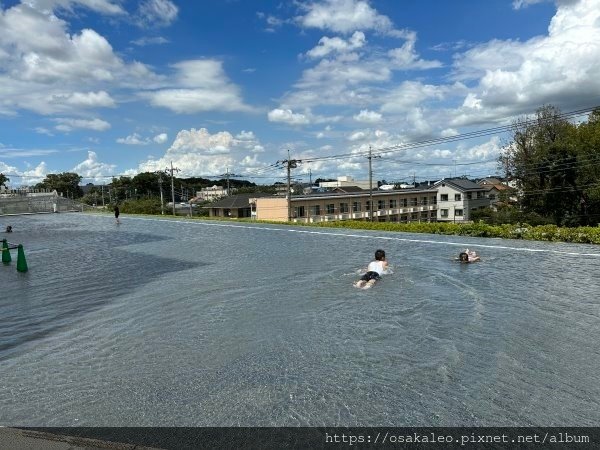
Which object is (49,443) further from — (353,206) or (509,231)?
(353,206)

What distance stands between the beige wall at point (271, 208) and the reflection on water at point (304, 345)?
129 ft

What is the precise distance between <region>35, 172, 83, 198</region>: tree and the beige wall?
51696mm

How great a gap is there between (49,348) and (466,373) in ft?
18.5

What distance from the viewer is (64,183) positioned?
284 feet

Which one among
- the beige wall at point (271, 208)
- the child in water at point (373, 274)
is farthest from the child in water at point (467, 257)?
the beige wall at point (271, 208)

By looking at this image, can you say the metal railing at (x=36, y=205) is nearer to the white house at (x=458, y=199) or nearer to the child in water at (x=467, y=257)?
the child in water at (x=467, y=257)

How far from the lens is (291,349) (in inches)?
234

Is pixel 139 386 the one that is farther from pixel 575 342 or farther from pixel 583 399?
pixel 575 342

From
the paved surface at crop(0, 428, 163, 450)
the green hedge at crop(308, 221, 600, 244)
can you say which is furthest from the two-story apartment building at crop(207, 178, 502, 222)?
the paved surface at crop(0, 428, 163, 450)

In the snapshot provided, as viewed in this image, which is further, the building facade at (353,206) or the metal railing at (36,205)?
the building facade at (353,206)

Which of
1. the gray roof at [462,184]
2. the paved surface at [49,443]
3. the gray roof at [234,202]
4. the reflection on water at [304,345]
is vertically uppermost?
the gray roof at [462,184]

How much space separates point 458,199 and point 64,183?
7380 centimetres

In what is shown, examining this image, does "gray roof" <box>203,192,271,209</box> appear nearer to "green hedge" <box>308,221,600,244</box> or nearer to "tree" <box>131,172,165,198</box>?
"tree" <box>131,172,165,198</box>

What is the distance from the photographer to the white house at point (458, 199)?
205ft
